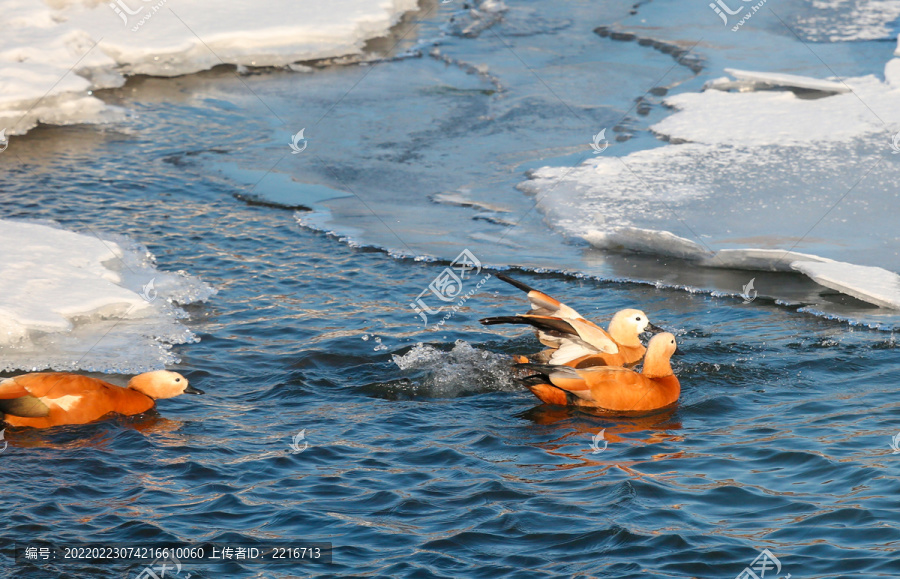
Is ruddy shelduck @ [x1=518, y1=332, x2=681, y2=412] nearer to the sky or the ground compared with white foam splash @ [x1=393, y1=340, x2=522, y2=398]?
nearer to the sky

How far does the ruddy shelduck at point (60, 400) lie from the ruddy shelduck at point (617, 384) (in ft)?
8.87

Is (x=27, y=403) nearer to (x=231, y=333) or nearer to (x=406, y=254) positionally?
(x=231, y=333)

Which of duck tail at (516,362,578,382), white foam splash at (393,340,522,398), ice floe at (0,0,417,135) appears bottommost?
white foam splash at (393,340,522,398)

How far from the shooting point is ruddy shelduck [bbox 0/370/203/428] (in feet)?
20.5

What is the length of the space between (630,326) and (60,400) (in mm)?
4054

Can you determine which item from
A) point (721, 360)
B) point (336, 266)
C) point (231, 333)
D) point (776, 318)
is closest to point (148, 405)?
point (231, 333)

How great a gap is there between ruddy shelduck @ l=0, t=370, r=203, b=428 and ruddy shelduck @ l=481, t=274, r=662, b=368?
2.52 metres

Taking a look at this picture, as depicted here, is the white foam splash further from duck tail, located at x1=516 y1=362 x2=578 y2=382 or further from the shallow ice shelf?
the shallow ice shelf

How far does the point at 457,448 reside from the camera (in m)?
6.19

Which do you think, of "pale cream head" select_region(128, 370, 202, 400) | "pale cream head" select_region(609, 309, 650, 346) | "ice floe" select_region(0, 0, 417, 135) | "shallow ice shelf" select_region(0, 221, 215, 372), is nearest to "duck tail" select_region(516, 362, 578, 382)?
"pale cream head" select_region(609, 309, 650, 346)

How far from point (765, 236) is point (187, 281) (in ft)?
18.5

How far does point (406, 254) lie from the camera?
10211 mm

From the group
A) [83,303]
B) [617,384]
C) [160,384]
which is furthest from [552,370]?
[83,303]

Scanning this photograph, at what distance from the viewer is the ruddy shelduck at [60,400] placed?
6250 mm
